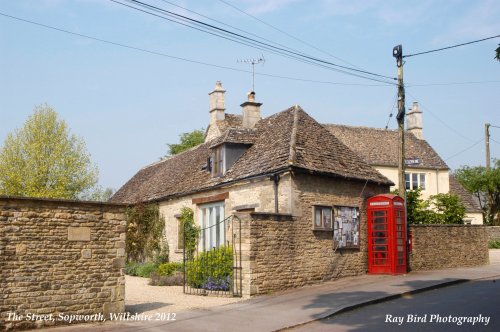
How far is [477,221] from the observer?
1661 inches

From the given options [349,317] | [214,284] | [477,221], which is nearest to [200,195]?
[214,284]

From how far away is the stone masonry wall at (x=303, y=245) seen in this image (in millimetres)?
15523

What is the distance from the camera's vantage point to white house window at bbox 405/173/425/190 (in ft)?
123

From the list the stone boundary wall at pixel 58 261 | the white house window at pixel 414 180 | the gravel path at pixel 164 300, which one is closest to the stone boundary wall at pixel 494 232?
the white house window at pixel 414 180

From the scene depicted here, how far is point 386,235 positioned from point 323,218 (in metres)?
2.60

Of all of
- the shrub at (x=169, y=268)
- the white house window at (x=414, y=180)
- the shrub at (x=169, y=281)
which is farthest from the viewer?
the white house window at (x=414, y=180)

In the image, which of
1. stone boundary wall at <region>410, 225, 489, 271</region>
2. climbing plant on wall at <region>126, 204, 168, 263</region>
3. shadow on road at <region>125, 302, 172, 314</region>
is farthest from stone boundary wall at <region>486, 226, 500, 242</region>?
shadow on road at <region>125, 302, 172, 314</region>

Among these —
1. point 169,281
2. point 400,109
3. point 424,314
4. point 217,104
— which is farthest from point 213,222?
point 217,104

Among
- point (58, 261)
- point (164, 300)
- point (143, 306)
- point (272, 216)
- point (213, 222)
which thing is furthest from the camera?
point (213, 222)

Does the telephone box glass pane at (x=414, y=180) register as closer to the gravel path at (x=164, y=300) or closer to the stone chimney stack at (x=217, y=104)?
the stone chimney stack at (x=217, y=104)

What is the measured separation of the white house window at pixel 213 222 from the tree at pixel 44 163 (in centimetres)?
1662

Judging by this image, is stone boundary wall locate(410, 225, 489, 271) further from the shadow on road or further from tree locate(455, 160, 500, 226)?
tree locate(455, 160, 500, 226)

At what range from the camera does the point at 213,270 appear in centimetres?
1723

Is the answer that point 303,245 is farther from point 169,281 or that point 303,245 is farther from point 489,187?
point 489,187
